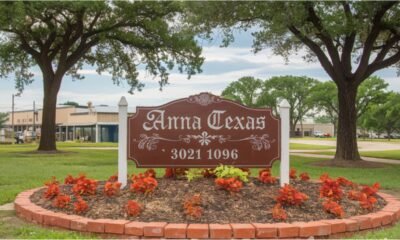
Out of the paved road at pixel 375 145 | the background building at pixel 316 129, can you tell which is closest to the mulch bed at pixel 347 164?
the paved road at pixel 375 145

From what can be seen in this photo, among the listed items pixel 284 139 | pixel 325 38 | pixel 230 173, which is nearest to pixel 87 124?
pixel 325 38

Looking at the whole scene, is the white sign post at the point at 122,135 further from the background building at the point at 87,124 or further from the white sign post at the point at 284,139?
the background building at the point at 87,124

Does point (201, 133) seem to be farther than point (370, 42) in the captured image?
No

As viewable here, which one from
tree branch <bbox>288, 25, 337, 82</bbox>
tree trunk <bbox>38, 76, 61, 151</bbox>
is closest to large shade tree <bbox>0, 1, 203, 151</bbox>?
tree trunk <bbox>38, 76, 61, 151</bbox>

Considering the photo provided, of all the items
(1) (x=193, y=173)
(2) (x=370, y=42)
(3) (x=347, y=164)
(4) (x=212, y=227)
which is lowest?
(3) (x=347, y=164)

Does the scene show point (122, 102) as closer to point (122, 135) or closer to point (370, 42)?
point (122, 135)

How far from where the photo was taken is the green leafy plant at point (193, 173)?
6703mm

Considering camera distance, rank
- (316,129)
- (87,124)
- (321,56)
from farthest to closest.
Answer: (316,129), (87,124), (321,56)

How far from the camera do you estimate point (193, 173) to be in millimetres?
6816

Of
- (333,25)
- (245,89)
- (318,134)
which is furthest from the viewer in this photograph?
(318,134)

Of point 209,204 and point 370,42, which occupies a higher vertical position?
point 370,42

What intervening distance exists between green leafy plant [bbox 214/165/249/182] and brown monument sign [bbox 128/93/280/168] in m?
0.08

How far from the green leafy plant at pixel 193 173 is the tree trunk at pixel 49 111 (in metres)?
17.6

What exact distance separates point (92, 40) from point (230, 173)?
18944 mm
